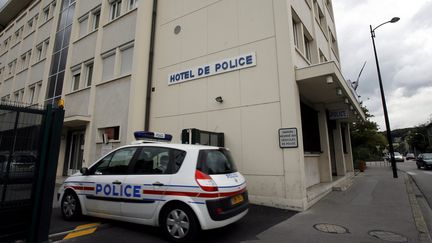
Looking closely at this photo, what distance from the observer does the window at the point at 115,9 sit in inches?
531

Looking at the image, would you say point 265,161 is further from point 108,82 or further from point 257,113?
point 108,82

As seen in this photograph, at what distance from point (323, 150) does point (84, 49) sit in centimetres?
1362

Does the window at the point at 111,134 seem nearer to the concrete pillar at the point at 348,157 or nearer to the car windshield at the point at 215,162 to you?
the car windshield at the point at 215,162

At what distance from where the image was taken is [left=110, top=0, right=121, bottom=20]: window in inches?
531

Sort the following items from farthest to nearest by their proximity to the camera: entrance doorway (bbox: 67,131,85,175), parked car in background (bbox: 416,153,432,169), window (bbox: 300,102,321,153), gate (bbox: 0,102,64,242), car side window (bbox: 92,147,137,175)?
parked car in background (bbox: 416,153,432,169), entrance doorway (bbox: 67,131,85,175), window (bbox: 300,102,321,153), car side window (bbox: 92,147,137,175), gate (bbox: 0,102,64,242)

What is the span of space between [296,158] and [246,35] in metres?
4.44

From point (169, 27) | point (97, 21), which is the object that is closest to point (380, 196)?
point (169, 27)

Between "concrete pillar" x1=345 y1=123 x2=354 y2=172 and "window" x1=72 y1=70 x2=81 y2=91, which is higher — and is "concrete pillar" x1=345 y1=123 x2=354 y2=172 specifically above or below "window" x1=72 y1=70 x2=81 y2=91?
below

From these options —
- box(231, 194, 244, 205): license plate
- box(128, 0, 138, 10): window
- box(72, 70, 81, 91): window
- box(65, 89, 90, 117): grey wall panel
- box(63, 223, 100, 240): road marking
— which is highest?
box(128, 0, 138, 10): window

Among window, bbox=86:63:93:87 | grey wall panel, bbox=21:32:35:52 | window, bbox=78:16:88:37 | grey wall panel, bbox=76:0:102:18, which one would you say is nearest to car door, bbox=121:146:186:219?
window, bbox=86:63:93:87

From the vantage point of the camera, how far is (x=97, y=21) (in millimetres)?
14711

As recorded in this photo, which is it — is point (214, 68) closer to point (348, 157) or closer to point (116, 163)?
point (116, 163)

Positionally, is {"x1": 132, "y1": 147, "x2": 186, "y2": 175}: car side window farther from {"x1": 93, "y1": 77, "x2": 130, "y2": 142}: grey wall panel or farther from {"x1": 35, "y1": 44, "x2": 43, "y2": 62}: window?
{"x1": 35, "y1": 44, "x2": 43, "y2": 62}: window

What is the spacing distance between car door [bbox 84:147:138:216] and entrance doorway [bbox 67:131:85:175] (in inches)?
360
